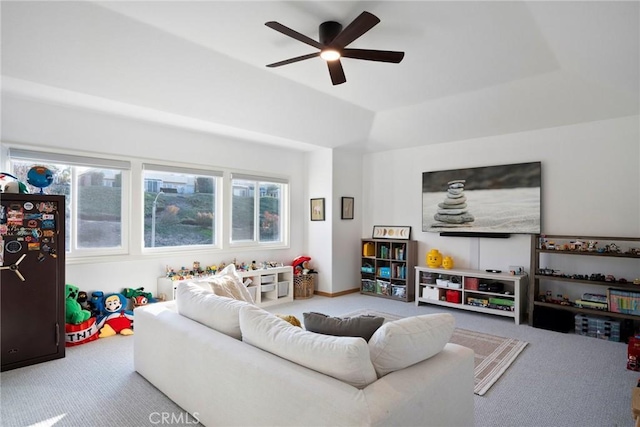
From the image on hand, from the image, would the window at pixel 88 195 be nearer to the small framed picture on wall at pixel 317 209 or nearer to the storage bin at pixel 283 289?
the storage bin at pixel 283 289

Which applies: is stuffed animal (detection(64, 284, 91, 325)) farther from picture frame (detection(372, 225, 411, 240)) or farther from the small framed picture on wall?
picture frame (detection(372, 225, 411, 240))

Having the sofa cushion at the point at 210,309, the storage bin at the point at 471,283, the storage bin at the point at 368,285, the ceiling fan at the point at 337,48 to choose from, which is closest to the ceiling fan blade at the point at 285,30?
the ceiling fan at the point at 337,48

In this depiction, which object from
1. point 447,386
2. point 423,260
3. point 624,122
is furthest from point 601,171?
point 447,386

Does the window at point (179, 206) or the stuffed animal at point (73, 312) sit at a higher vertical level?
the window at point (179, 206)

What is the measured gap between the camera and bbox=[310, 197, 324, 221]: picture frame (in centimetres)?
611

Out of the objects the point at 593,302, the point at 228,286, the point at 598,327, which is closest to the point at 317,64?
the point at 228,286

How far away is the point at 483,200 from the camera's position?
17.0 feet

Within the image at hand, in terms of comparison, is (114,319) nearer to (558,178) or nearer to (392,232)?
(392,232)

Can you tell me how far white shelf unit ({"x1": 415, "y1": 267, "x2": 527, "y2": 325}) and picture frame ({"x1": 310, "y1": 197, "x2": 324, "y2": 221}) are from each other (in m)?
1.80

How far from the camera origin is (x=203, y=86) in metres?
3.73

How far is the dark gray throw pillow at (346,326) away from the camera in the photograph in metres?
1.81

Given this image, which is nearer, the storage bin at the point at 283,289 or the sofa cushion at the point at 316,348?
the sofa cushion at the point at 316,348

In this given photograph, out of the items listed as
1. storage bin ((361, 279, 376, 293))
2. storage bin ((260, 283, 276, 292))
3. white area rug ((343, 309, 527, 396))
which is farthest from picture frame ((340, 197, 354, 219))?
white area rug ((343, 309, 527, 396))

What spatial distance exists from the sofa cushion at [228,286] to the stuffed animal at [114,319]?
1.56 m
